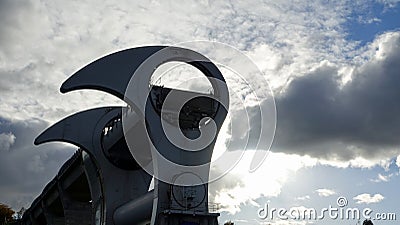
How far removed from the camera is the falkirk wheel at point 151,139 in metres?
20.2

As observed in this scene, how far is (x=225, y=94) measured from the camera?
22.1m

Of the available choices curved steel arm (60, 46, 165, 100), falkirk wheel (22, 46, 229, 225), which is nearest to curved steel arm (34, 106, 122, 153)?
falkirk wheel (22, 46, 229, 225)

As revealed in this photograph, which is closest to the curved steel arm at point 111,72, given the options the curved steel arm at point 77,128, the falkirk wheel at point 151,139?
the falkirk wheel at point 151,139

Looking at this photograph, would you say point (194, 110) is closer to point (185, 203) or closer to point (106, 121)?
point (185, 203)

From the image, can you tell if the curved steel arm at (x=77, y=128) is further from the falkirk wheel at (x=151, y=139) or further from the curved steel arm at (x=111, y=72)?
the curved steel arm at (x=111, y=72)

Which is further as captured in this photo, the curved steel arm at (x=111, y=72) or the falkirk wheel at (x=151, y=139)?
the curved steel arm at (x=111, y=72)

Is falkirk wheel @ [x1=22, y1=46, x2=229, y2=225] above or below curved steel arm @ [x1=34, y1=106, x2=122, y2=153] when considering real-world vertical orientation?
below

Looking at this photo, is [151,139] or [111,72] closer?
[151,139]

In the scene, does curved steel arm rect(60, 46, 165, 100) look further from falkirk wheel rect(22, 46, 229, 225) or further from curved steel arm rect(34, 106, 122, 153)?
curved steel arm rect(34, 106, 122, 153)

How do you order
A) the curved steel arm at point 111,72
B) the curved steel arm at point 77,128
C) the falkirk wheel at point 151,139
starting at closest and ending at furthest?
the falkirk wheel at point 151,139 < the curved steel arm at point 111,72 < the curved steel arm at point 77,128

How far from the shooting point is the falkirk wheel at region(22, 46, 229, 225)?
2025 centimetres

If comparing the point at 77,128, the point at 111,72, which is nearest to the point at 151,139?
the point at 111,72

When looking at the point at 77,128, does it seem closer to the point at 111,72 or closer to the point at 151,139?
the point at 111,72

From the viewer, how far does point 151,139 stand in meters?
21.4
